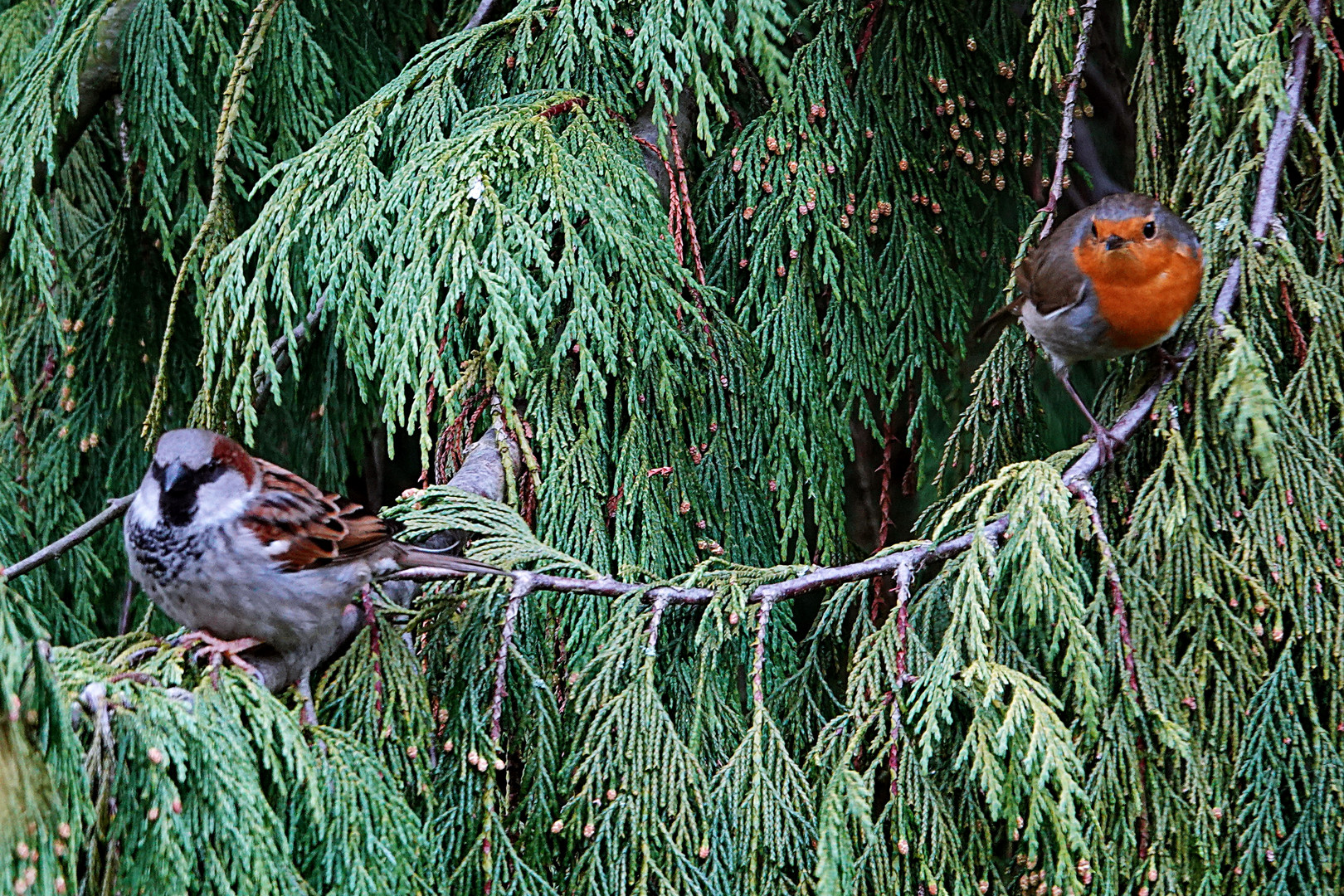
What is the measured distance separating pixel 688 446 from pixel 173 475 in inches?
41.4

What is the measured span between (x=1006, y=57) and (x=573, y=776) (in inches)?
81.8

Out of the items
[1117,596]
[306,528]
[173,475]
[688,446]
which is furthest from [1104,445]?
[173,475]

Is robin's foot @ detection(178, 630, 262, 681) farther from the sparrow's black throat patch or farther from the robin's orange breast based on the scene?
the robin's orange breast

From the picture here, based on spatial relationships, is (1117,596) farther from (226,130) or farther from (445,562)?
(226,130)

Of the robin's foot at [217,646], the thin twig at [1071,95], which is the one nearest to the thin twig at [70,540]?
the robin's foot at [217,646]

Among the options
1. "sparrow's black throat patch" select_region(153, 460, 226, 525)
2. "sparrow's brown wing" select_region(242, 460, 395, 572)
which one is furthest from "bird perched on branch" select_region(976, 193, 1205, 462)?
"sparrow's black throat patch" select_region(153, 460, 226, 525)

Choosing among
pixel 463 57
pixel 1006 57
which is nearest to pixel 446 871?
pixel 463 57

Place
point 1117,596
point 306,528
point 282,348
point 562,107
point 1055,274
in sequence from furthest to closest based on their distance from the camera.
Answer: point 282,348 < point 1055,274 < point 562,107 < point 306,528 < point 1117,596

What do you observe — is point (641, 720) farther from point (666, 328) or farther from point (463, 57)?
point (463, 57)

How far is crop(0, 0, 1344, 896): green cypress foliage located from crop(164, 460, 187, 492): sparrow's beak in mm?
171

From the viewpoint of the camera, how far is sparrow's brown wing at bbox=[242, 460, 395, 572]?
2.26 metres

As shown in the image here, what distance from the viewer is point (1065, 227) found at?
9.14ft

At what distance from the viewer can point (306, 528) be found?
2.32 metres

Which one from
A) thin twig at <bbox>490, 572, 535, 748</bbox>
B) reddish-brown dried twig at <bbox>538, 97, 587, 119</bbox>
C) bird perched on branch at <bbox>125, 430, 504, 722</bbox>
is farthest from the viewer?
reddish-brown dried twig at <bbox>538, 97, 587, 119</bbox>
